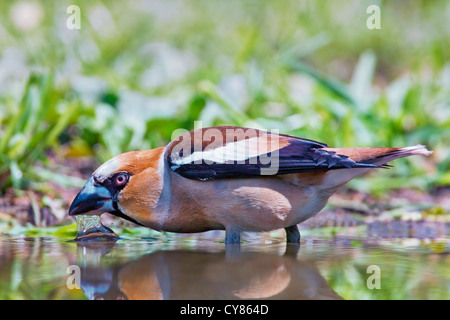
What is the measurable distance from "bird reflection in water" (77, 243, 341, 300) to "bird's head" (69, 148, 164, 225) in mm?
476

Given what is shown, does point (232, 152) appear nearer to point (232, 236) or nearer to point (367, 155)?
point (232, 236)

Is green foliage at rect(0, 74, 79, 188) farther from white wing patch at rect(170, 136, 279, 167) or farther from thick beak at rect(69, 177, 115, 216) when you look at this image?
white wing patch at rect(170, 136, 279, 167)

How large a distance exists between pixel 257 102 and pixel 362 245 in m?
3.22

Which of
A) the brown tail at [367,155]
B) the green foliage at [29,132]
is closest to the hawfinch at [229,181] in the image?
the brown tail at [367,155]

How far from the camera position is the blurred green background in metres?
6.19

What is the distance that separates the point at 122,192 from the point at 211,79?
12.1ft

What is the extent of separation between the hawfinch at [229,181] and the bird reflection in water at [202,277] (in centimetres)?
38

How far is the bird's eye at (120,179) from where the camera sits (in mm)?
4242

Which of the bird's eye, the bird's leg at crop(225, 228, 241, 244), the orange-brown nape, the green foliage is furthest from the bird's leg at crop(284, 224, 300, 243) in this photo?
the green foliage

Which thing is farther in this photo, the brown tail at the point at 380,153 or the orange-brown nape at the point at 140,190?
the orange-brown nape at the point at 140,190

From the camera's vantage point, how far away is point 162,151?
4.45 m

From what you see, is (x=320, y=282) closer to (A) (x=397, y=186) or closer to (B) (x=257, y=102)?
(A) (x=397, y=186)

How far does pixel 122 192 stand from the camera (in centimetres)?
423

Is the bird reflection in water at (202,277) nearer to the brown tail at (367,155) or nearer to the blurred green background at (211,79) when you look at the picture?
the brown tail at (367,155)
